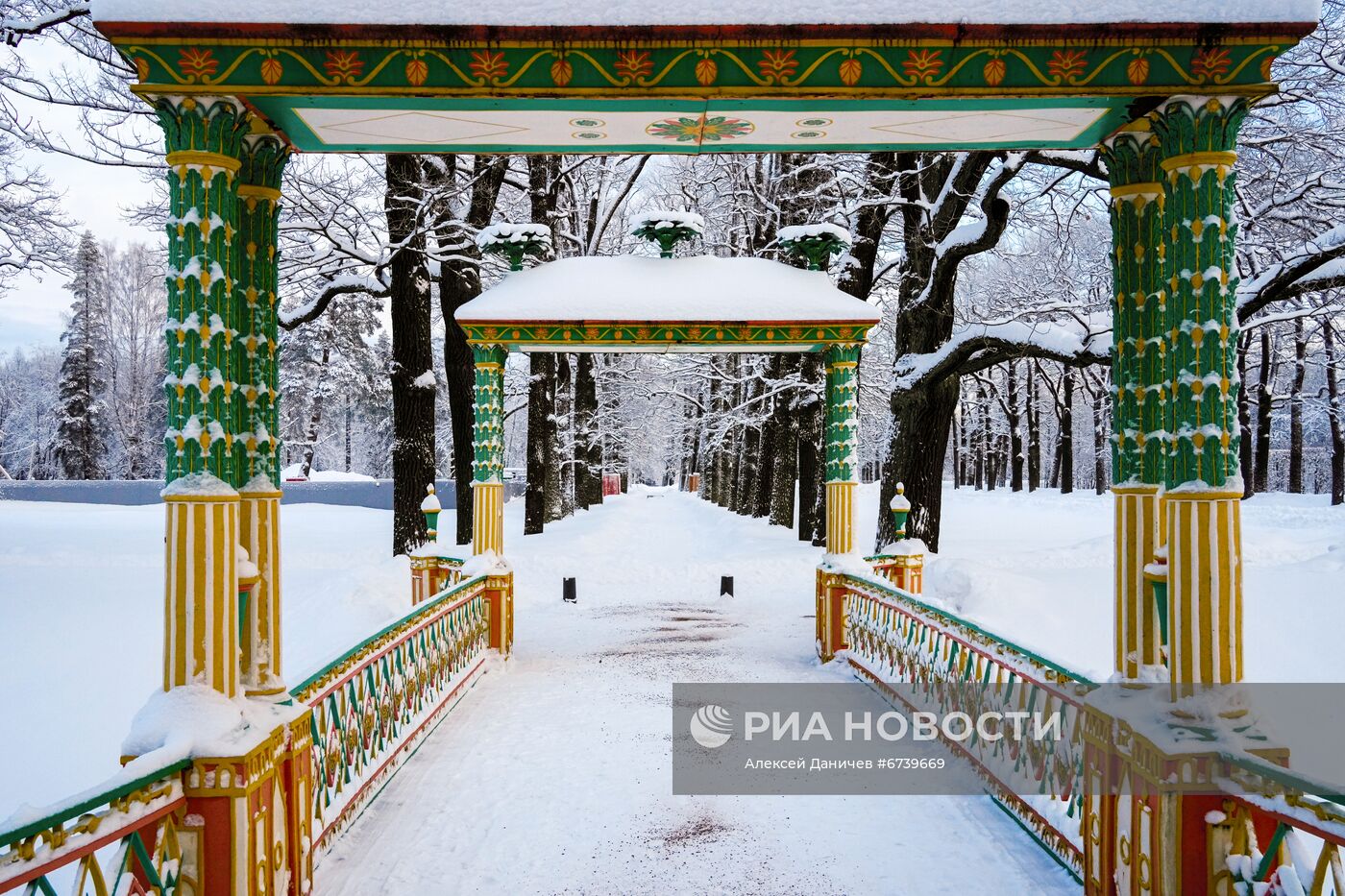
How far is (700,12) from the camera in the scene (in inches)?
165

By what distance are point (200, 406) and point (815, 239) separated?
27.8 feet

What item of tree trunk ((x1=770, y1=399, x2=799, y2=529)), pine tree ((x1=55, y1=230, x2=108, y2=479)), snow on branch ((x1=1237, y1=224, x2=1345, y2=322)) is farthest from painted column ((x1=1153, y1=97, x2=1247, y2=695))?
pine tree ((x1=55, y1=230, x2=108, y2=479))

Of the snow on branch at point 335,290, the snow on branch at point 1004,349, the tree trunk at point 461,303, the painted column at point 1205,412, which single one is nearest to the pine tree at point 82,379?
the tree trunk at point 461,303

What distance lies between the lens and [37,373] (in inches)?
2591

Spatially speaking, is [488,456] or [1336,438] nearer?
[488,456]

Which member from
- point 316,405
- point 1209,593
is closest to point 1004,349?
point 1209,593

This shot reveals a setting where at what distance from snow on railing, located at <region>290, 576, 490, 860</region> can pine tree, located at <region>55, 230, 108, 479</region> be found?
39991 mm

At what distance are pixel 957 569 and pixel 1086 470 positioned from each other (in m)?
64.7

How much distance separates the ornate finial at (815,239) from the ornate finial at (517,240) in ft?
10.1

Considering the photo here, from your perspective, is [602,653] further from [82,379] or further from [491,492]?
[82,379]

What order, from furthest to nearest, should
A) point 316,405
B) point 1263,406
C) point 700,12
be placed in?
point 316,405, point 1263,406, point 700,12

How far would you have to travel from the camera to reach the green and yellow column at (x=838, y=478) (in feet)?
35.9

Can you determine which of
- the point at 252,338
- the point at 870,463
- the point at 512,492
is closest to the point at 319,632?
the point at 252,338

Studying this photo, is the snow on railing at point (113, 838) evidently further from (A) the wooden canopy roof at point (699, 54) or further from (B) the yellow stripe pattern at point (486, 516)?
(B) the yellow stripe pattern at point (486, 516)
